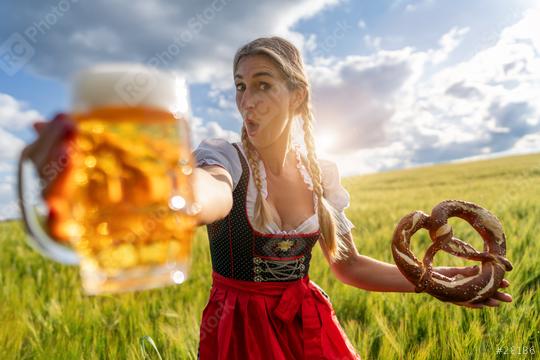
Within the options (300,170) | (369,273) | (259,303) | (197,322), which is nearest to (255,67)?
(300,170)

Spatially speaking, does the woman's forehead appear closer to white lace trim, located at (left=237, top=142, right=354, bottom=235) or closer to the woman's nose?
the woman's nose

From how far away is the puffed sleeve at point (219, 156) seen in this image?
120 centimetres

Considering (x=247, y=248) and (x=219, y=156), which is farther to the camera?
(x=247, y=248)

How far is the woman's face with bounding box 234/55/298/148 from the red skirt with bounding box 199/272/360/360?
586 mm

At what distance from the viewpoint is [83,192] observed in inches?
22.1

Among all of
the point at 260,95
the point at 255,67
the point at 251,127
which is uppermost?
the point at 255,67

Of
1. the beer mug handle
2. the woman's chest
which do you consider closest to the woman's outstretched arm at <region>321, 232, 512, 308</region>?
the woman's chest

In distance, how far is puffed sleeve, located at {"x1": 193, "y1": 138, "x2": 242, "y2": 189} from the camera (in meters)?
1.20

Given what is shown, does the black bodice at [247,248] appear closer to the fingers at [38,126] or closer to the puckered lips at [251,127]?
the puckered lips at [251,127]

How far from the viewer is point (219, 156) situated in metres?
1.32

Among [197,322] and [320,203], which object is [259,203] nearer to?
[320,203]

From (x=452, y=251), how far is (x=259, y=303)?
0.75 meters

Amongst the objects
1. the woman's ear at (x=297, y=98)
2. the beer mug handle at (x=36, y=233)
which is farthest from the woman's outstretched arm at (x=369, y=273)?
the beer mug handle at (x=36, y=233)

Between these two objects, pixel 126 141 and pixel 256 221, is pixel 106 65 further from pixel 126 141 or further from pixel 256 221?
pixel 256 221
